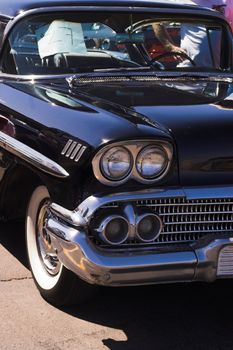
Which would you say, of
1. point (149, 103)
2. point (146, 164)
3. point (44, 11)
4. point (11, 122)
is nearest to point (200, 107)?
point (149, 103)

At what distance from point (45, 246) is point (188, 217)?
102 cm

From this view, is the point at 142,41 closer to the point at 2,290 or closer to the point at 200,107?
the point at 200,107

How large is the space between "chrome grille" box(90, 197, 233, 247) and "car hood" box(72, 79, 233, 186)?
104 millimetres

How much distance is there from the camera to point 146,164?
9.46 ft

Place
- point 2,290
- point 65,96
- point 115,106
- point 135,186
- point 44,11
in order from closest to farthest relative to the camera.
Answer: point 135,186
point 115,106
point 65,96
point 2,290
point 44,11

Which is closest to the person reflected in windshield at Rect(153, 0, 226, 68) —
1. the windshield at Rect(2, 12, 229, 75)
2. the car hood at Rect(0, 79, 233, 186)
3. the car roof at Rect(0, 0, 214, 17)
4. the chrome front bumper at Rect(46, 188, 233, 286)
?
the windshield at Rect(2, 12, 229, 75)

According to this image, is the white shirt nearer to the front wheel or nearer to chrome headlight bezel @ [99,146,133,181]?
the front wheel

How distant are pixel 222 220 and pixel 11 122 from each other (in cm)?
137

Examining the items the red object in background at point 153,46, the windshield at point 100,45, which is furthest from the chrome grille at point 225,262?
the red object in background at point 153,46

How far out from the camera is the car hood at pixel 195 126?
2971 mm

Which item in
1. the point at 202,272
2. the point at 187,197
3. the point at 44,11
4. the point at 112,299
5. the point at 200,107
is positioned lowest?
the point at 112,299

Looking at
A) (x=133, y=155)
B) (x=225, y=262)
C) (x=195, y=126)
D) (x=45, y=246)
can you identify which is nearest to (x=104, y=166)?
(x=133, y=155)

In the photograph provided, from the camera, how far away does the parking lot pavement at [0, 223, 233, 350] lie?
124 inches

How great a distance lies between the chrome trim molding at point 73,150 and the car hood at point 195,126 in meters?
0.38
